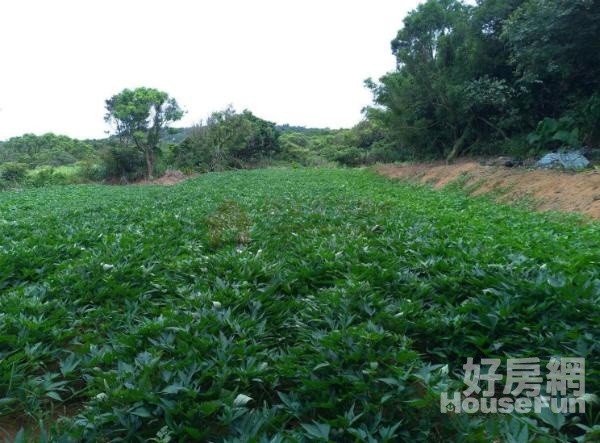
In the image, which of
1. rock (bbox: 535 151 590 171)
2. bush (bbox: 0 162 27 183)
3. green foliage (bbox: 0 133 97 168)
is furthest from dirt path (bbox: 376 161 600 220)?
green foliage (bbox: 0 133 97 168)

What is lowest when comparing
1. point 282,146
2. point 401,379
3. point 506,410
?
point 506,410

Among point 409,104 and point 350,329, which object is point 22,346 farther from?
point 409,104

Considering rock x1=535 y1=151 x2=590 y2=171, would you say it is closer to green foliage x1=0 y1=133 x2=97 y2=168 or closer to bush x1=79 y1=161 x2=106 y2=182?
bush x1=79 y1=161 x2=106 y2=182

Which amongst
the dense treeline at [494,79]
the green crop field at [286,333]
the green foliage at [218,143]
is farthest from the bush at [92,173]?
the green crop field at [286,333]

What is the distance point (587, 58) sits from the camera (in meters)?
11.9

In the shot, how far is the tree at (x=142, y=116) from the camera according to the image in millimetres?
28203

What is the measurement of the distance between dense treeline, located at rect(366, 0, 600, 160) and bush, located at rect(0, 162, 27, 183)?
26.0 meters

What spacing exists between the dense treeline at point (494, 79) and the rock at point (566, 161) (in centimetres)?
162

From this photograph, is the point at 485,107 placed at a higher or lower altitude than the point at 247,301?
higher

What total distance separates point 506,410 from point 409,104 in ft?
62.3

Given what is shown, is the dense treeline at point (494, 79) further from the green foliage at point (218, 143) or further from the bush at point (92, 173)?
the bush at point (92, 173)

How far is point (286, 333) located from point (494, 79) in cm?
1660

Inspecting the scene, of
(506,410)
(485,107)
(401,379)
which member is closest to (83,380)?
(401,379)

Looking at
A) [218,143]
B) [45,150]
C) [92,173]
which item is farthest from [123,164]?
[45,150]
